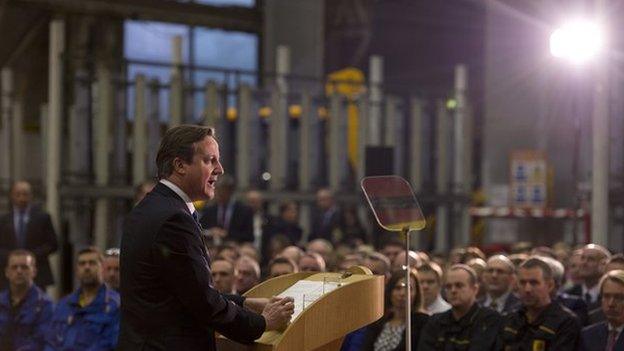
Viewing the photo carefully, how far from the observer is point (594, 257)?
27.8 ft

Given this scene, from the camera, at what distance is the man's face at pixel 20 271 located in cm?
809

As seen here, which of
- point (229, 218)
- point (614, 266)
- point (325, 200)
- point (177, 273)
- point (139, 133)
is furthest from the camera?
point (139, 133)

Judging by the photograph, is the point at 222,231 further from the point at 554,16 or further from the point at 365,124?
the point at 554,16

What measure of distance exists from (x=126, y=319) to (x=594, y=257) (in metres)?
5.49

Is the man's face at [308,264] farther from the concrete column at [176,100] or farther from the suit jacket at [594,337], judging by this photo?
the concrete column at [176,100]

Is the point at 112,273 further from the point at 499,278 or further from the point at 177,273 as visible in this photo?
the point at 177,273

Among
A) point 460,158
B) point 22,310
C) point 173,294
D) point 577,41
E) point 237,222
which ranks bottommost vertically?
point 22,310

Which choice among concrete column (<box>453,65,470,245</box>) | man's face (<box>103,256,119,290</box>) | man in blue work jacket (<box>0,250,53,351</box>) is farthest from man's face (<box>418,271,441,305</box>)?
concrete column (<box>453,65,470,245</box>)

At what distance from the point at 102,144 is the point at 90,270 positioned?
19.0ft

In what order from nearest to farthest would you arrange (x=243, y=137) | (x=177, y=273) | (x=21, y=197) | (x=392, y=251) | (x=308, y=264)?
(x=177, y=273)
(x=308, y=264)
(x=392, y=251)
(x=21, y=197)
(x=243, y=137)

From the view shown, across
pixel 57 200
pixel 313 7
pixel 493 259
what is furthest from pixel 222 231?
pixel 313 7

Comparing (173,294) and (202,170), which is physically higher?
(202,170)

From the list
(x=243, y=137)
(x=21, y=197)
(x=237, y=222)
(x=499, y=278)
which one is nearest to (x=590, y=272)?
(x=499, y=278)

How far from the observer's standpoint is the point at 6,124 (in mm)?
14227
